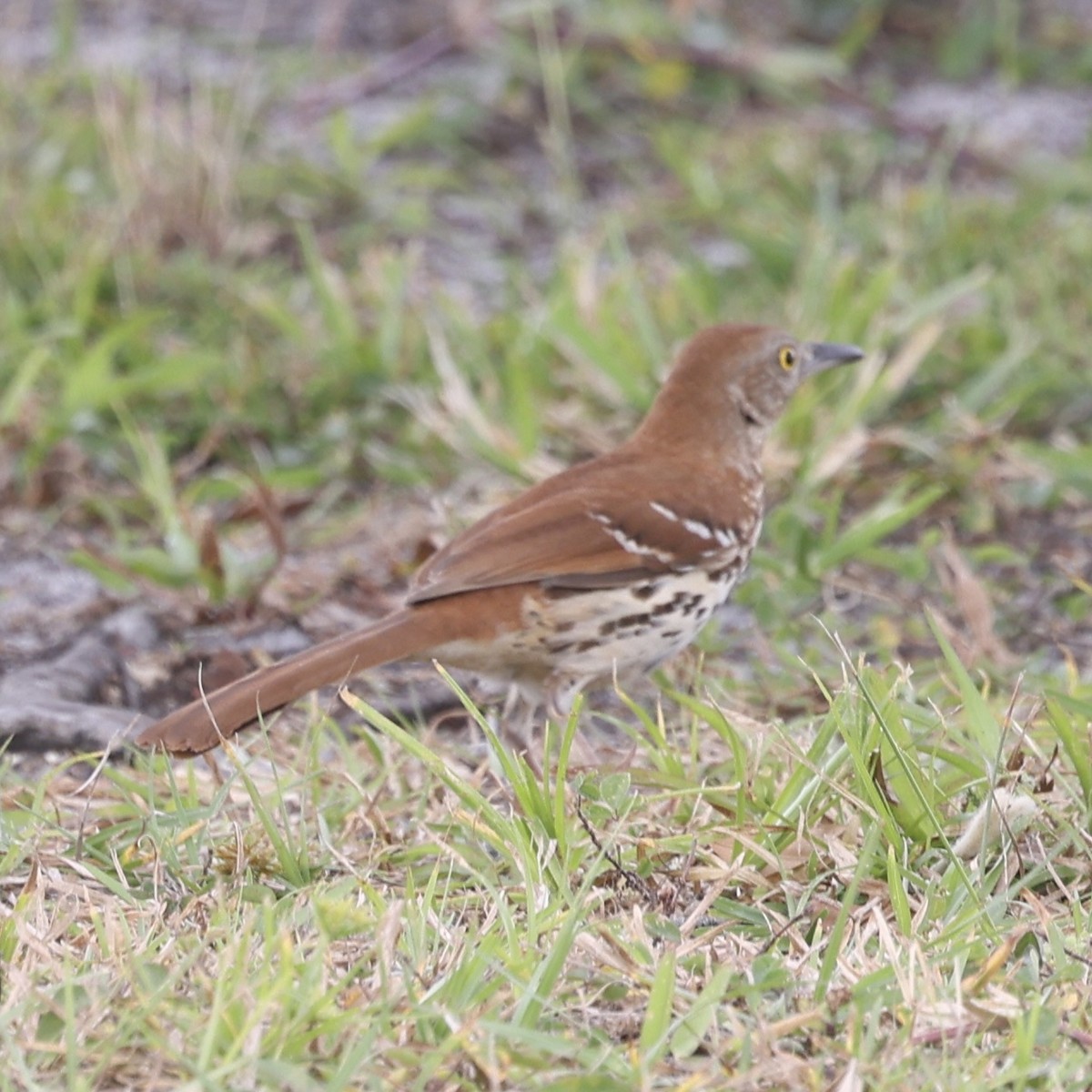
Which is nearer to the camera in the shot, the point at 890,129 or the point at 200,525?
the point at 200,525

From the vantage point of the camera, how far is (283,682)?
140 inches

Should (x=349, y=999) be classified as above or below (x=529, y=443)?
above

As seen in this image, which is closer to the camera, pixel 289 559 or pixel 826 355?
pixel 826 355

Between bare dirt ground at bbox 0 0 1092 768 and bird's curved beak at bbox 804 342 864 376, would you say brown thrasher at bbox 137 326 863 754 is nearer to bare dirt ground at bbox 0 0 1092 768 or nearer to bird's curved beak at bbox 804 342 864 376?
bare dirt ground at bbox 0 0 1092 768

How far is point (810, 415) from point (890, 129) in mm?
2530

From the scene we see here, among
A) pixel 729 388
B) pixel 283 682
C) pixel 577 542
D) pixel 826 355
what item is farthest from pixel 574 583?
pixel 826 355

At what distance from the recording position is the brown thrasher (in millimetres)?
3855

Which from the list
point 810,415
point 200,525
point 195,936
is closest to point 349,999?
point 195,936

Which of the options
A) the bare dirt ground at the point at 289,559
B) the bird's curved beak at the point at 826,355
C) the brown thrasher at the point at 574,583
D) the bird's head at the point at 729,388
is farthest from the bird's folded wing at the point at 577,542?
the bird's curved beak at the point at 826,355

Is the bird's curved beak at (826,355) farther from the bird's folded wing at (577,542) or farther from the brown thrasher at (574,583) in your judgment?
the bird's folded wing at (577,542)

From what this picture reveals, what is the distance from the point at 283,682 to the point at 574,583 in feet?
2.33

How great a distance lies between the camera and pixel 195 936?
278 centimetres

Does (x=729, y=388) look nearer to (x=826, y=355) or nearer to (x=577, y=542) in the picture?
(x=826, y=355)

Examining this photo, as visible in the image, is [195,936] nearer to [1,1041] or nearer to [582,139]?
[1,1041]
